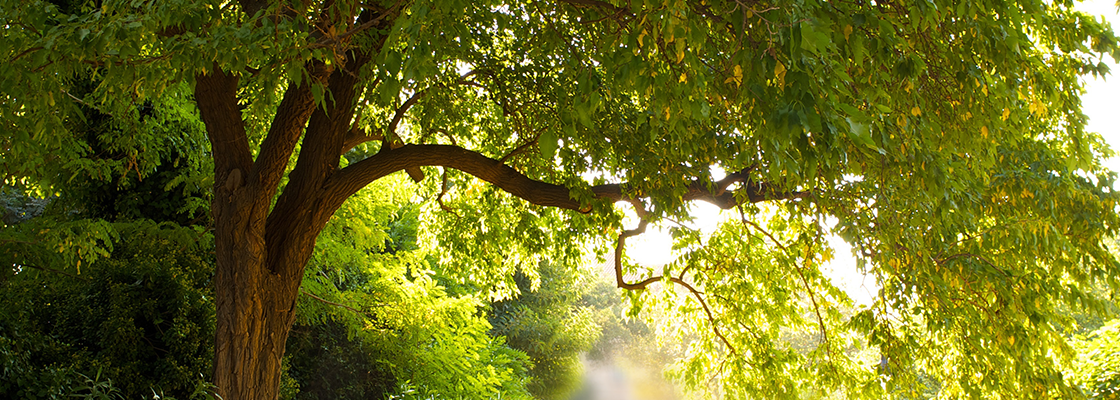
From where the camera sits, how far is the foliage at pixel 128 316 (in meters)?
5.40

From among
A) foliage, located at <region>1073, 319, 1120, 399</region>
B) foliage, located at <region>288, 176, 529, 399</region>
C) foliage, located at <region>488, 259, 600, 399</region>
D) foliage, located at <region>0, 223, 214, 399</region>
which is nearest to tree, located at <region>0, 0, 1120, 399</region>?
foliage, located at <region>0, 223, 214, 399</region>

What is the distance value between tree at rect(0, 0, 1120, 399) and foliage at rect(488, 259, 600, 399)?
8.23 meters

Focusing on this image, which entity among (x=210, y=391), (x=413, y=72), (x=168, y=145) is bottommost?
(x=210, y=391)

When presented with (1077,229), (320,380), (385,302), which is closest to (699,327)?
(1077,229)

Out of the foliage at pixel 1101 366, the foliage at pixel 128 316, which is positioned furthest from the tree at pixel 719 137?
the foliage at pixel 1101 366

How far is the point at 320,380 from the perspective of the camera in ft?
33.2

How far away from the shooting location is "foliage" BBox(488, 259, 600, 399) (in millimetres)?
14672

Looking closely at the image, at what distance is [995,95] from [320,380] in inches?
366

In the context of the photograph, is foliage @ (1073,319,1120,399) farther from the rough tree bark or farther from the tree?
the rough tree bark

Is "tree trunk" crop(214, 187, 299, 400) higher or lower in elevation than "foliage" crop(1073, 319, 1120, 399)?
lower

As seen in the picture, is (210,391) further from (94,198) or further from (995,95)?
(995,95)

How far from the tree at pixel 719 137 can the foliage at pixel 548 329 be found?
27.0ft

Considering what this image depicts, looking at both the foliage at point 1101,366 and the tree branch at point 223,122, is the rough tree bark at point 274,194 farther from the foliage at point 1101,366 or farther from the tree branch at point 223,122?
the foliage at point 1101,366

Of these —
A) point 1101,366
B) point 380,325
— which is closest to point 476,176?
point 380,325
